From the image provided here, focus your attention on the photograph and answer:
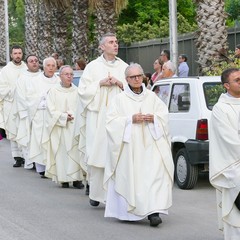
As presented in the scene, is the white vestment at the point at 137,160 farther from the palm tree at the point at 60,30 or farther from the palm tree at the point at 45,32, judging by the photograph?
the palm tree at the point at 45,32

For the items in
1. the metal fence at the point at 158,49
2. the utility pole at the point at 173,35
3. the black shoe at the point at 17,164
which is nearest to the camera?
the black shoe at the point at 17,164

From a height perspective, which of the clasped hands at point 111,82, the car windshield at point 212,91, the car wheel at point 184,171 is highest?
the clasped hands at point 111,82

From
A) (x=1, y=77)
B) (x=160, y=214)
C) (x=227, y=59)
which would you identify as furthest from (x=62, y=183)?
(x=227, y=59)

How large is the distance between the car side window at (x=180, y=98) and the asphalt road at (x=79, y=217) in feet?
3.90

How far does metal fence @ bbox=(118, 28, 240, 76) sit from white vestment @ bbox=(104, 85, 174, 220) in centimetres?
1549

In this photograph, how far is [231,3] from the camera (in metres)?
38.9

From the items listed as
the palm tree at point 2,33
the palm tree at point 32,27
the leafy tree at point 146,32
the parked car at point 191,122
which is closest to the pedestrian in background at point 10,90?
the parked car at point 191,122

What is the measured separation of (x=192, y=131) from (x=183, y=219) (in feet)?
8.13

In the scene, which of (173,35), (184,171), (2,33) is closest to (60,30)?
(173,35)

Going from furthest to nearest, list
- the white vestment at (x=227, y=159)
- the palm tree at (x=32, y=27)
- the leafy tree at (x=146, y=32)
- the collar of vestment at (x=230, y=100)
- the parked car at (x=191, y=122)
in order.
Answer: the leafy tree at (x=146, y=32) < the palm tree at (x=32, y=27) < the parked car at (x=191, y=122) < the collar of vestment at (x=230, y=100) < the white vestment at (x=227, y=159)

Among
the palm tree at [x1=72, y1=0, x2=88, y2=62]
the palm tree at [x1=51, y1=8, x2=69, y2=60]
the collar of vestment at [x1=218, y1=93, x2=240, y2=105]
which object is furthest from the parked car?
the palm tree at [x1=51, y1=8, x2=69, y2=60]

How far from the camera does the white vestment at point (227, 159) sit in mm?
8211

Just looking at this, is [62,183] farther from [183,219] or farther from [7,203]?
[183,219]

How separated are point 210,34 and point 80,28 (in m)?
11.1
